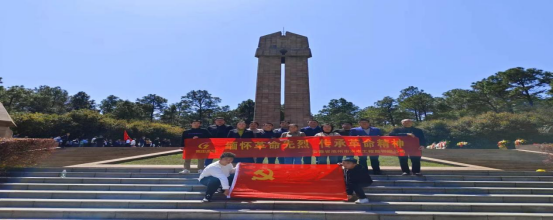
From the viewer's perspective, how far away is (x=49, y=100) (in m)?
42.1

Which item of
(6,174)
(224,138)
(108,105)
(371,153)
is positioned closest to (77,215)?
(224,138)

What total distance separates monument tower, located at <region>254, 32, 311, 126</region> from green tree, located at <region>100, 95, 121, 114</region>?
45.9 metres

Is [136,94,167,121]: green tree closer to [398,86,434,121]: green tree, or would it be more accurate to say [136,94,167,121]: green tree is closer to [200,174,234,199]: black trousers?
[398,86,434,121]: green tree

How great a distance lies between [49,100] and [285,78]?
41096 mm

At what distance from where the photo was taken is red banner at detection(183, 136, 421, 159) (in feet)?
21.0

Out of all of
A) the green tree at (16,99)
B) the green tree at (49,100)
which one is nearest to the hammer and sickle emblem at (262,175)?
the green tree at (16,99)

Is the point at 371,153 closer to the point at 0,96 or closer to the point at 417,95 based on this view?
the point at 417,95

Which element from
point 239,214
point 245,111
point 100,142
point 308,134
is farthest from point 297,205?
point 245,111

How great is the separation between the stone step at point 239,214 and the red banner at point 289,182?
492 mm

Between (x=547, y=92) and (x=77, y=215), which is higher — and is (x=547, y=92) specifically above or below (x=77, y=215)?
above

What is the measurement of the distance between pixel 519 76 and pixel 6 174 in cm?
4463

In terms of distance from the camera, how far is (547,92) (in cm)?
3045

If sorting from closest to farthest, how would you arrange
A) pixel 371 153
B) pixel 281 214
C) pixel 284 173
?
pixel 281 214 → pixel 284 173 → pixel 371 153

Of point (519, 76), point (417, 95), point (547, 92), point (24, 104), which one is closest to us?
point (547, 92)
